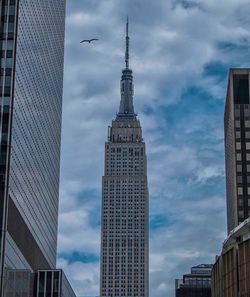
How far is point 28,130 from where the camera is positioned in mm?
130500

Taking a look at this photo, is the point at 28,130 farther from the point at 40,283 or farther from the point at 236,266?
the point at 236,266

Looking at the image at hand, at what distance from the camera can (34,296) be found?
→ 132m

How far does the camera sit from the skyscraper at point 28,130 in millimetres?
112856

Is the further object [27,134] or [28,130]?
[28,130]

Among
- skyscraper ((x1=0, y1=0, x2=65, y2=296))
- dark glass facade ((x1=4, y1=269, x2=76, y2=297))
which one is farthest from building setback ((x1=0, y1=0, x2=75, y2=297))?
dark glass facade ((x1=4, y1=269, x2=76, y2=297))

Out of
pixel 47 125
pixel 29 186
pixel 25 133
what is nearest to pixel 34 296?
pixel 29 186

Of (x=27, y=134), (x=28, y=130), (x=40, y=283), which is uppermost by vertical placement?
(x=28, y=130)

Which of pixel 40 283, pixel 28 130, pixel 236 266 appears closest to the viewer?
pixel 236 266

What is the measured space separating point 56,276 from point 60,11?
66.4 meters

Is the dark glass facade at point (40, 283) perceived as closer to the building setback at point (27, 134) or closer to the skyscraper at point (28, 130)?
the building setback at point (27, 134)

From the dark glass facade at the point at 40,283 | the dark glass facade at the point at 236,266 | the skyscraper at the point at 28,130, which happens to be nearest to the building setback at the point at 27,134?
the skyscraper at the point at 28,130

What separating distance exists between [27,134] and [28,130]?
142 centimetres

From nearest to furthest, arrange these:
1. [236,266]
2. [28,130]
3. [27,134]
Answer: [236,266], [27,134], [28,130]

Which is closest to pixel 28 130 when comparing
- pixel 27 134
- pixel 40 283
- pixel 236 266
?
pixel 27 134
